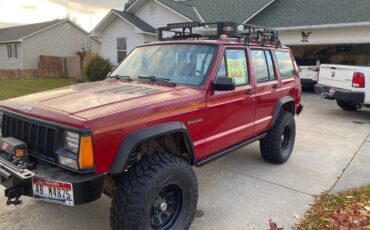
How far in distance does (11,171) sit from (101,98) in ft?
3.25

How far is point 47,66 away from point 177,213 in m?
27.5

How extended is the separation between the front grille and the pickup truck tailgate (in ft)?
28.3

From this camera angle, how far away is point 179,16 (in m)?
17.7

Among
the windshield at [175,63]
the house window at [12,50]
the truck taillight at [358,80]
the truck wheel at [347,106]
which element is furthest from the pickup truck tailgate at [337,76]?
the house window at [12,50]

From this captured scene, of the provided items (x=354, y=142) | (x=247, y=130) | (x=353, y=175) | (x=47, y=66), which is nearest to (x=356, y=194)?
(x=353, y=175)

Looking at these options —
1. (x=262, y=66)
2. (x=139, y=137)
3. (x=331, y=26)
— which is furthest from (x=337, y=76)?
(x=139, y=137)

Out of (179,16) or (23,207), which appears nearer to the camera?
(23,207)

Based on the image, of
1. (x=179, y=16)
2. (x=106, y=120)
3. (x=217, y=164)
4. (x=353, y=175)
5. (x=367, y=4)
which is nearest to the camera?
(x=106, y=120)

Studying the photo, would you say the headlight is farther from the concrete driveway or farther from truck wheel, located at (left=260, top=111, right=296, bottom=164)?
truck wheel, located at (left=260, top=111, right=296, bottom=164)

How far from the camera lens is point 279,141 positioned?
524 cm

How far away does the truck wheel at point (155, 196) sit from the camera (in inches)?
110

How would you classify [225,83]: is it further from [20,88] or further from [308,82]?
[20,88]

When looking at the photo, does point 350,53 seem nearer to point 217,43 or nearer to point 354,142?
point 354,142

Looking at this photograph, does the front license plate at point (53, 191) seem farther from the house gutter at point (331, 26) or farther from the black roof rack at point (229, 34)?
the house gutter at point (331, 26)
